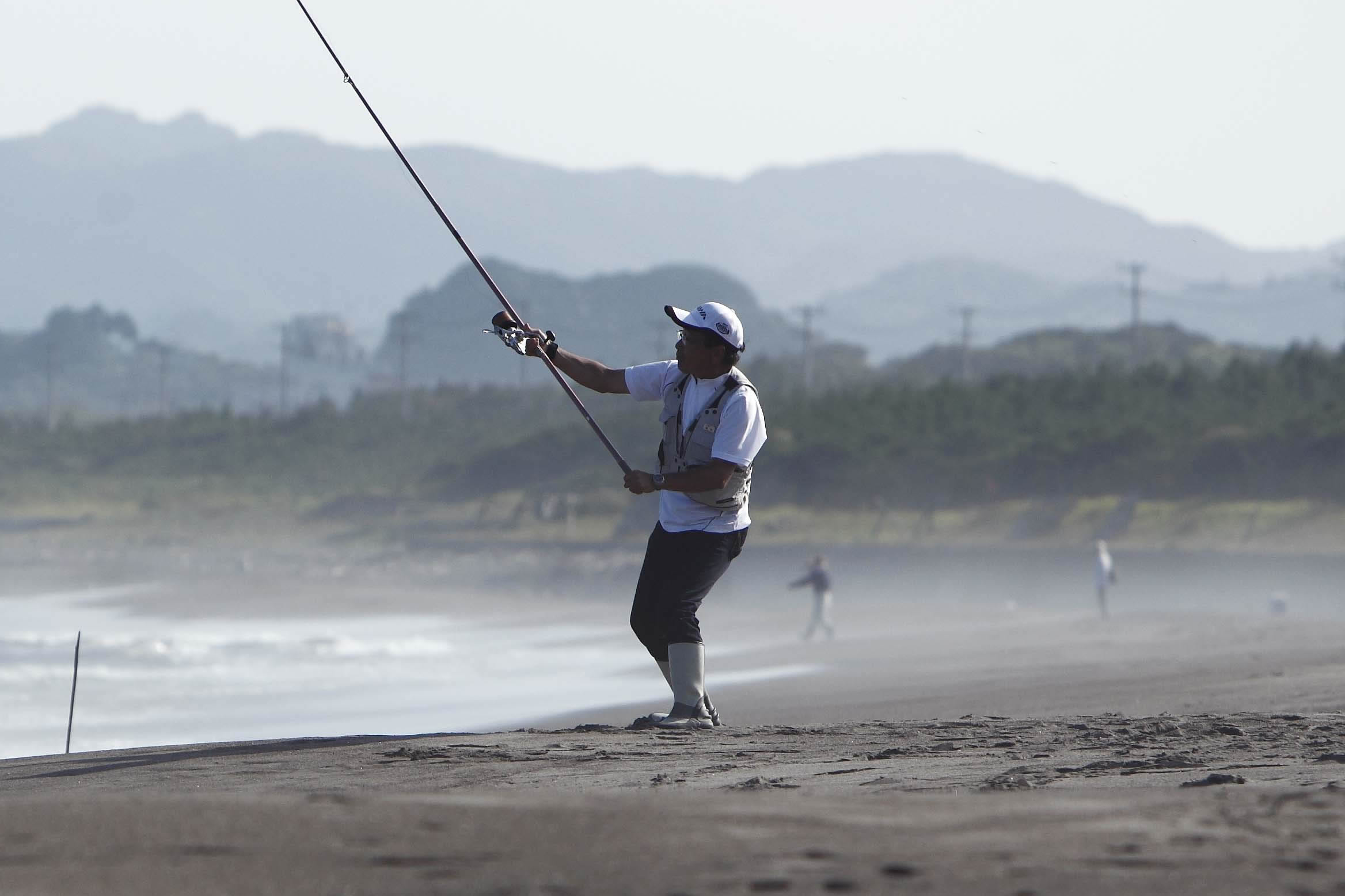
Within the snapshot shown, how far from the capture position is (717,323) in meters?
6.27

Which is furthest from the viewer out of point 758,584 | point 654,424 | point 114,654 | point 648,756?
point 654,424

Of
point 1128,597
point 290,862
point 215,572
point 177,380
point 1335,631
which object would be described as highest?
point 177,380

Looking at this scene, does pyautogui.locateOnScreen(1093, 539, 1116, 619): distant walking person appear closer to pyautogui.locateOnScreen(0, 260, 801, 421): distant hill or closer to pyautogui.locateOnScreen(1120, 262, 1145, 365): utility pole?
pyautogui.locateOnScreen(1120, 262, 1145, 365): utility pole

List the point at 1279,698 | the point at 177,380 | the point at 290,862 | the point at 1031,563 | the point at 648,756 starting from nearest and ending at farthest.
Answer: the point at 290,862, the point at 648,756, the point at 1279,698, the point at 1031,563, the point at 177,380

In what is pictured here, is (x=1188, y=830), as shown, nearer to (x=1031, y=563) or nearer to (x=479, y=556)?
(x=1031, y=563)

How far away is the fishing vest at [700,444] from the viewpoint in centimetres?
629

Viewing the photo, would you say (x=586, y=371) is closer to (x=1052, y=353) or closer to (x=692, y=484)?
(x=692, y=484)

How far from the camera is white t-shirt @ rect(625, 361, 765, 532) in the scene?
6.25 metres

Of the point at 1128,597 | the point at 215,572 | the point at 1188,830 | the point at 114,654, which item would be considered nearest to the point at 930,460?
the point at 1128,597

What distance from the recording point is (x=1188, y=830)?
3508 mm

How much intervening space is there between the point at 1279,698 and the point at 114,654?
1723 cm

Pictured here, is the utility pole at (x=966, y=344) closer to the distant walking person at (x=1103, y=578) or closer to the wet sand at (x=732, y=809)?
the distant walking person at (x=1103, y=578)

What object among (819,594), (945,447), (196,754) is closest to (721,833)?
(196,754)

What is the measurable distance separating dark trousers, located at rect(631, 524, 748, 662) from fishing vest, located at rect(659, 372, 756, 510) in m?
0.15
